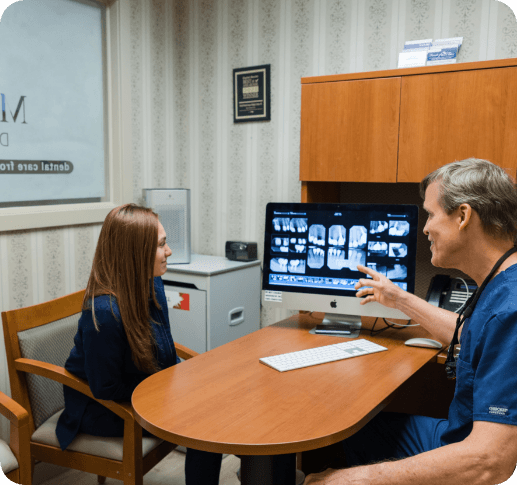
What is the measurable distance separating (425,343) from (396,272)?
28 cm

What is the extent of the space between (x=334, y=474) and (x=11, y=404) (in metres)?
1.01

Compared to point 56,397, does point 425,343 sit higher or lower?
higher

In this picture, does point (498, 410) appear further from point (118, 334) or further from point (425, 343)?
point (118, 334)

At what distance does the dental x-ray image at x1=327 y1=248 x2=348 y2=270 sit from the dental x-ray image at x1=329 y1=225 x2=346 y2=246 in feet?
0.09

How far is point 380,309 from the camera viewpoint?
1.86 metres

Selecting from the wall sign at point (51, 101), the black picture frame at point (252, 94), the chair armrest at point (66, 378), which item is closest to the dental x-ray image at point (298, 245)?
the chair armrest at point (66, 378)

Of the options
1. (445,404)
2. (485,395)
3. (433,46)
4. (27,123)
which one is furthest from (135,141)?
(485,395)

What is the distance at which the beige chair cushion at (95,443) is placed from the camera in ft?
5.23

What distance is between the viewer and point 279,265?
2.00 m

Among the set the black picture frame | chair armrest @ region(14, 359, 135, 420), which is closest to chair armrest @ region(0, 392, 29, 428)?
chair armrest @ region(14, 359, 135, 420)

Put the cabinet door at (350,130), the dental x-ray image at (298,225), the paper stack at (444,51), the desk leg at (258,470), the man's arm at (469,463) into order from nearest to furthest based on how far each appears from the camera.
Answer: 1. the man's arm at (469,463)
2. the desk leg at (258,470)
3. the dental x-ray image at (298,225)
4. the cabinet door at (350,130)
5. the paper stack at (444,51)

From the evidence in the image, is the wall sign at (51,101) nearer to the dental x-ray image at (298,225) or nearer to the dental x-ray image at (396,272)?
the dental x-ray image at (298,225)

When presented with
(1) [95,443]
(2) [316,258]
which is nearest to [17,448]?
(1) [95,443]

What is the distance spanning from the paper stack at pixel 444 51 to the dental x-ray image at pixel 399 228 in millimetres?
875
